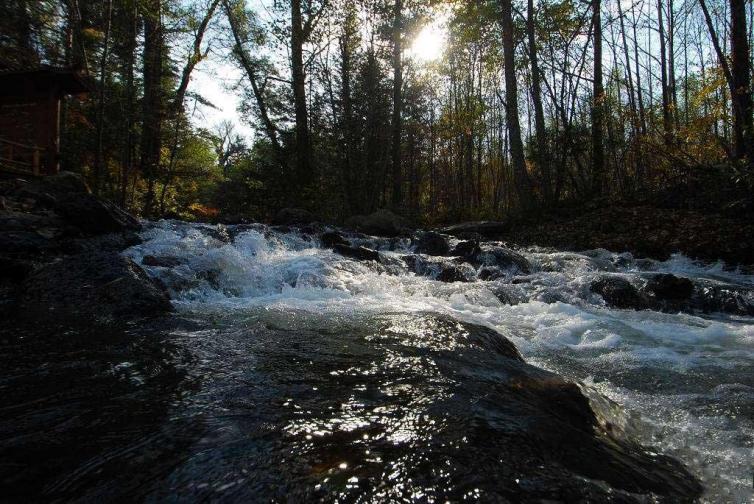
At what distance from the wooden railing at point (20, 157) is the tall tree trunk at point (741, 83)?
1816 centimetres

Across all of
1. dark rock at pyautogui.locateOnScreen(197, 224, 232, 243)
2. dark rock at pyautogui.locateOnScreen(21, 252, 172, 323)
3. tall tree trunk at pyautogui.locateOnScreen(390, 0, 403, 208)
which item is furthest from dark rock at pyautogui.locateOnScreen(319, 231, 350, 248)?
tall tree trunk at pyautogui.locateOnScreen(390, 0, 403, 208)

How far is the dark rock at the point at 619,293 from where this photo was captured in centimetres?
644

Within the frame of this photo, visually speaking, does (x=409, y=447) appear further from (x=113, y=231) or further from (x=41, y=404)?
(x=113, y=231)

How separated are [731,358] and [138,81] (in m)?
21.7

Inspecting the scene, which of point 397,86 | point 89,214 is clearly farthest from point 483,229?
point 89,214

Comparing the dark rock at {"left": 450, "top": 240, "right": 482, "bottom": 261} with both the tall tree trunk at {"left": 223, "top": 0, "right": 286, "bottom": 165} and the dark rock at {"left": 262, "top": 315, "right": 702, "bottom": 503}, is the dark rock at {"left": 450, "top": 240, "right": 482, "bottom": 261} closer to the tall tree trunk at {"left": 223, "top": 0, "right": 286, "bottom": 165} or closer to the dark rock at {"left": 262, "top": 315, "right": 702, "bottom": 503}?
the dark rock at {"left": 262, "top": 315, "right": 702, "bottom": 503}

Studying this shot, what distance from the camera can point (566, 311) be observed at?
5707 mm

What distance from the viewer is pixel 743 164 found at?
870 cm

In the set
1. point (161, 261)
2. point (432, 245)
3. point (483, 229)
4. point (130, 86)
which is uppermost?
point (130, 86)

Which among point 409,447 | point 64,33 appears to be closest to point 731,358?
point 409,447

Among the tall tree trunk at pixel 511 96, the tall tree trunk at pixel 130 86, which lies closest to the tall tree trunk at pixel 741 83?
the tall tree trunk at pixel 511 96

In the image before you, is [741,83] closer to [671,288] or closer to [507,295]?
[671,288]

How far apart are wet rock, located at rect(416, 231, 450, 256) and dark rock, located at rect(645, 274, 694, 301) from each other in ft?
15.7

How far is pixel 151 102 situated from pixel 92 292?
1550cm
